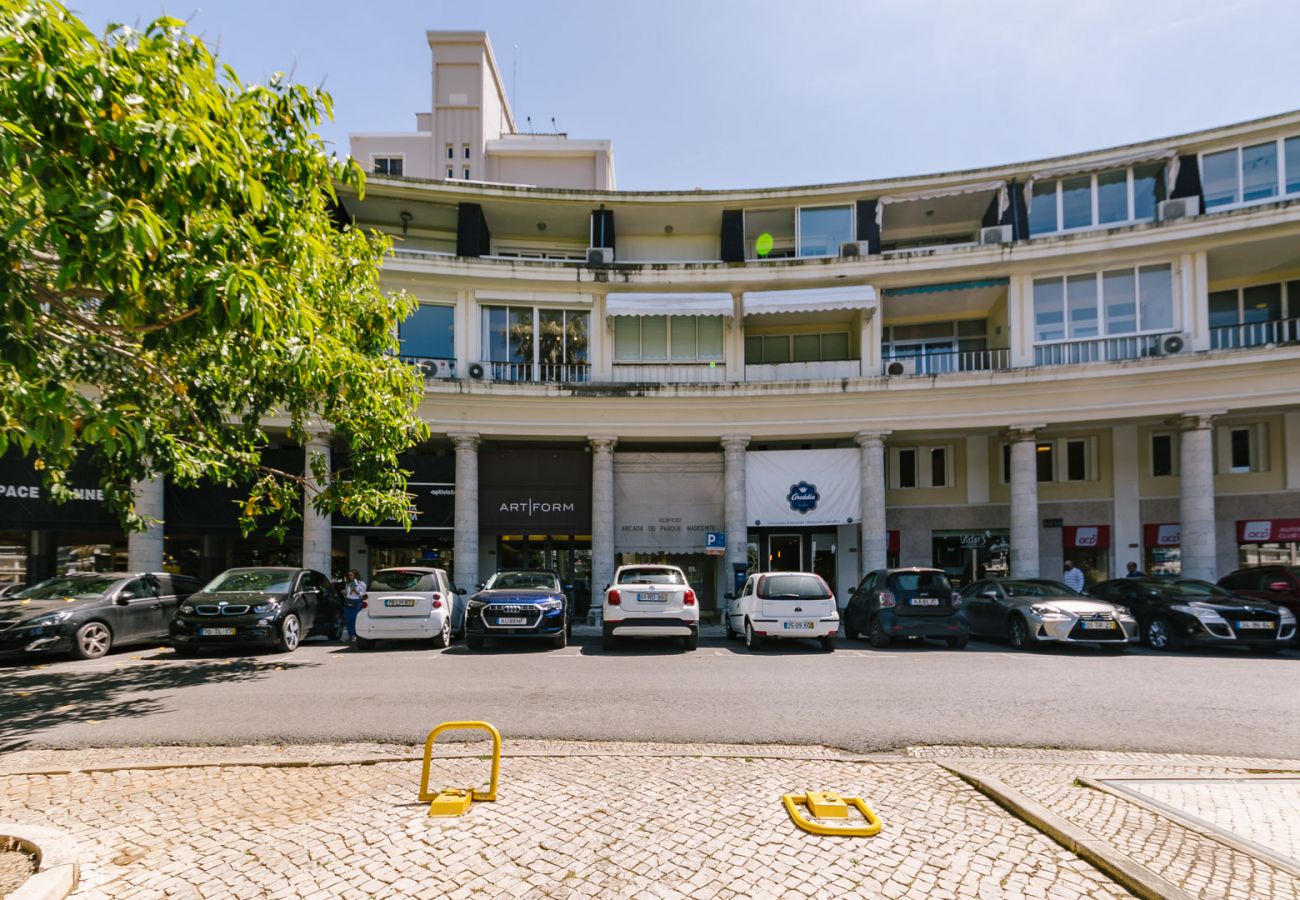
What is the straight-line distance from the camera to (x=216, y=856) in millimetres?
3695

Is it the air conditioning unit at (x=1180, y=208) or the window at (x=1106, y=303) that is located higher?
the air conditioning unit at (x=1180, y=208)

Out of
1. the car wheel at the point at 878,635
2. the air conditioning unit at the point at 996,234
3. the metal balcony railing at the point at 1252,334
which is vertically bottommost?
the car wheel at the point at 878,635

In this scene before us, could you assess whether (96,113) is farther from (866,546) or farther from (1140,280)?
(1140,280)

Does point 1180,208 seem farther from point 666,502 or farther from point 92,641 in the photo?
point 92,641

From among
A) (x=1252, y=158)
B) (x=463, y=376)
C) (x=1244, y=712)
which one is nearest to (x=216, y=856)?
(x=1244, y=712)

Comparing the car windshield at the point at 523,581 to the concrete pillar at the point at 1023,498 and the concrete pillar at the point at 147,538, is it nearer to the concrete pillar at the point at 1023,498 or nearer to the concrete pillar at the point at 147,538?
the concrete pillar at the point at 147,538

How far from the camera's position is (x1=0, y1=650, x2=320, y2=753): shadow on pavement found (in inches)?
274

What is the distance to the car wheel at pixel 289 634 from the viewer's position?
11805mm

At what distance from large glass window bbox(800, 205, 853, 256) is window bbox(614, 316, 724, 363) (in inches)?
144

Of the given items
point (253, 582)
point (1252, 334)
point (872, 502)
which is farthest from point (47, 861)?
point (1252, 334)

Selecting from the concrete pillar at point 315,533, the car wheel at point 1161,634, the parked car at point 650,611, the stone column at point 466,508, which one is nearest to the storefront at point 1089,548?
the car wheel at point 1161,634

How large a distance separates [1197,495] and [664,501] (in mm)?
13939

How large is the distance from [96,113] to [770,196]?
18432 millimetres

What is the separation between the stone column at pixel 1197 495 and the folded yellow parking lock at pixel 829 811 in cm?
1756
